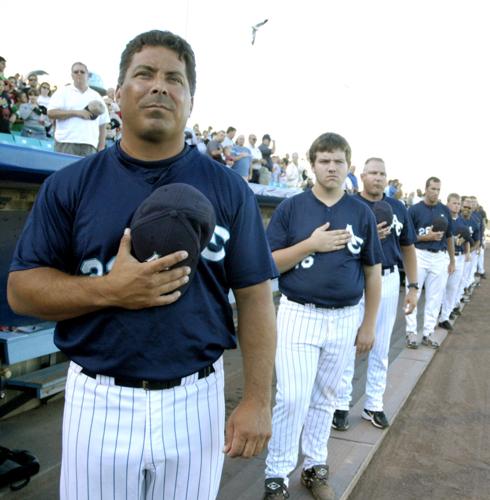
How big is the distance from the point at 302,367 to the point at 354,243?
0.85m

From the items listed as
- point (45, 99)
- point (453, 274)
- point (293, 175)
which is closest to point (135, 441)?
point (453, 274)

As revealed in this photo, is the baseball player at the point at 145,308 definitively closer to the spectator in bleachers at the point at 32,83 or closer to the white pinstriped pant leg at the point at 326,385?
the white pinstriped pant leg at the point at 326,385

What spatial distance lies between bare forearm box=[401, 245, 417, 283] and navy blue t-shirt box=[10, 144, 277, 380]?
3.74m

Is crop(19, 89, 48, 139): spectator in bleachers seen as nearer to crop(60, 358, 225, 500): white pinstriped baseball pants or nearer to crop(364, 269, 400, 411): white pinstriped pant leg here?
crop(364, 269, 400, 411): white pinstriped pant leg

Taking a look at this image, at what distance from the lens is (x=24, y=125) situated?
29.3 ft

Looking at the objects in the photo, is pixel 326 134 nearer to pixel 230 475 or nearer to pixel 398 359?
pixel 230 475

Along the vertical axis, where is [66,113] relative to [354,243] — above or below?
above

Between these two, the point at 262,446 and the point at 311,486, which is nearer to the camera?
the point at 262,446

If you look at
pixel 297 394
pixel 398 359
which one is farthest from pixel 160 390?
pixel 398 359

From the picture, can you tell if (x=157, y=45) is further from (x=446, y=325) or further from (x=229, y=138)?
(x=229, y=138)

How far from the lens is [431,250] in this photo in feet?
26.2

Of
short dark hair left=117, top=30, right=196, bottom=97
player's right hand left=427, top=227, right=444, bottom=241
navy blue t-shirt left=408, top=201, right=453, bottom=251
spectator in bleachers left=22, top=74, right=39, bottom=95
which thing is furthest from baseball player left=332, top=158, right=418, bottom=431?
spectator in bleachers left=22, top=74, right=39, bottom=95

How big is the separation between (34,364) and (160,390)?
411 cm

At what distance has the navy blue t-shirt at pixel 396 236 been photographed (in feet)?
16.1
